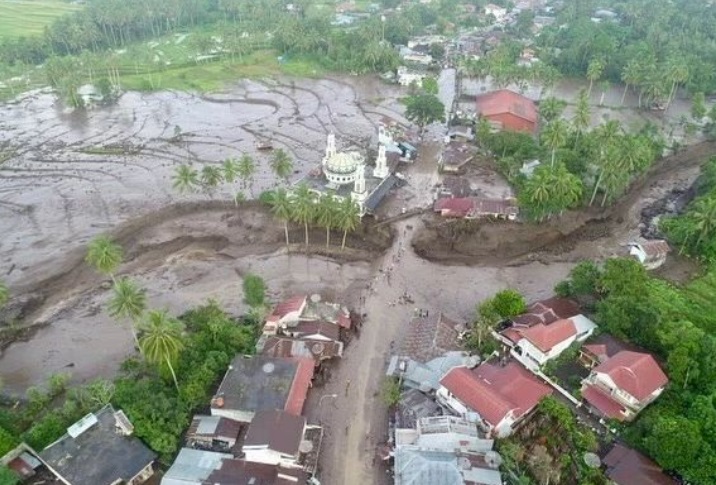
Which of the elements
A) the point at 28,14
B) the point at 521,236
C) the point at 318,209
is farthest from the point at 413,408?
the point at 28,14

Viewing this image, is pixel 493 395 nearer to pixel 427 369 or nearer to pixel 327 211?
pixel 427 369

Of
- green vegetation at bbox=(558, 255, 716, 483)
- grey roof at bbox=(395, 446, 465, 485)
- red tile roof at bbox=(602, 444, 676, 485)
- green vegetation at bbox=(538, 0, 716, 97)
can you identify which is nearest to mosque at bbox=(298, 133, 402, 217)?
green vegetation at bbox=(558, 255, 716, 483)

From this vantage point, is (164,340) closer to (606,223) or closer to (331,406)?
(331,406)

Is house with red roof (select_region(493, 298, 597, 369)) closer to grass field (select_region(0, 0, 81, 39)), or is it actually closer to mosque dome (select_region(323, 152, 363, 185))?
mosque dome (select_region(323, 152, 363, 185))

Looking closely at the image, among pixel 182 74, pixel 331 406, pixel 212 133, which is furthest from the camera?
pixel 182 74

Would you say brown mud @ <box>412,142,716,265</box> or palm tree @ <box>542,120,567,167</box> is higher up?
palm tree @ <box>542,120,567,167</box>

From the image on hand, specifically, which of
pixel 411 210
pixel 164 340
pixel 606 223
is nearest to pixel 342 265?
pixel 411 210
